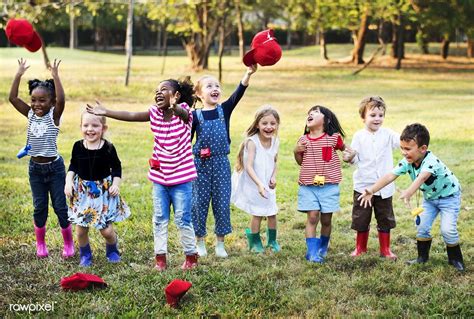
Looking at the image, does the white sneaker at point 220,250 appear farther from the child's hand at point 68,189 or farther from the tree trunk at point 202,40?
the tree trunk at point 202,40

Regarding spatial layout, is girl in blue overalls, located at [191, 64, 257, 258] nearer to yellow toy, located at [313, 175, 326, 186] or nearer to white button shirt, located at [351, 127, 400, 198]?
yellow toy, located at [313, 175, 326, 186]

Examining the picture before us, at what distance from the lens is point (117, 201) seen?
571cm

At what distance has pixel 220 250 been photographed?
5.96 metres

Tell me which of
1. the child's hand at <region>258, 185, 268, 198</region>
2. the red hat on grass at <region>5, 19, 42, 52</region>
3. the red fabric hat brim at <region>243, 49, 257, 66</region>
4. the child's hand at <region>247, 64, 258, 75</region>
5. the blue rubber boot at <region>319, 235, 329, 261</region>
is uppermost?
the red hat on grass at <region>5, 19, 42, 52</region>

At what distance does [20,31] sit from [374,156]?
310 centimetres

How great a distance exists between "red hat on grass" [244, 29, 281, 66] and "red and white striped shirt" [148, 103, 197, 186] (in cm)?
70

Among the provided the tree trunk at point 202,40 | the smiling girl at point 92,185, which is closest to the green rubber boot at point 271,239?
the smiling girl at point 92,185

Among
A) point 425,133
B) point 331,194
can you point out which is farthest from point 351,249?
point 425,133

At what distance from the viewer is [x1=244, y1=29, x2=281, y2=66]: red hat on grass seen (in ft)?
18.3

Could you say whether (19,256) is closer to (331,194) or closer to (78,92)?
(331,194)

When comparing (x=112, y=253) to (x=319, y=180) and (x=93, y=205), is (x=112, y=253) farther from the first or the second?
(x=319, y=180)

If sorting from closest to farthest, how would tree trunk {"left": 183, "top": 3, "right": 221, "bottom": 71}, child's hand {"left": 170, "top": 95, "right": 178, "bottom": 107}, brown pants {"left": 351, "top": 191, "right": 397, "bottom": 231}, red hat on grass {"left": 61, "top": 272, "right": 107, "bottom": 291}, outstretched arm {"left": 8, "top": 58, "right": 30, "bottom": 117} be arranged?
red hat on grass {"left": 61, "top": 272, "right": 107, "bottom": 291}
child's hand {"left": 170, "top": 95, "right": 178, "bottom": 107}
outstretched arm {"left": 8, "top": 58, "right": 30, "bottom": 117}
brown pants {"left": 351, "top": 191, "right": 397, "bottom": 231}
tree trunk {"left": 183, "top": 3, "right": 221, "bottom": 71}

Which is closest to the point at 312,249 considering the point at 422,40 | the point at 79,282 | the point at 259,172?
the point at 259,172

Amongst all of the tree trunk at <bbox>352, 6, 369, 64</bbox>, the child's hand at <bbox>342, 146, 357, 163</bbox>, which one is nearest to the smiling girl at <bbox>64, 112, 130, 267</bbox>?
the child's hand at <bbox>342, 146, 357, 163</bbox>
